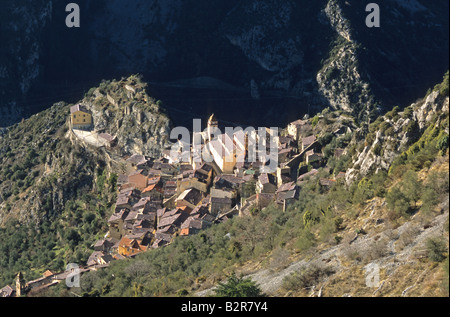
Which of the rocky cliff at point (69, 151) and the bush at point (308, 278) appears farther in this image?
the rocky cliff at point (69, 151)

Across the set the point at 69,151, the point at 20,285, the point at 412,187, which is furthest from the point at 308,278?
the point at 69,151

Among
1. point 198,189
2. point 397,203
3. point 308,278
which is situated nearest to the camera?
point 308,278

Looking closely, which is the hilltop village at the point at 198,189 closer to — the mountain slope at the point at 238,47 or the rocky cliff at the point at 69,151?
the rocky cliff at the point at 69,151

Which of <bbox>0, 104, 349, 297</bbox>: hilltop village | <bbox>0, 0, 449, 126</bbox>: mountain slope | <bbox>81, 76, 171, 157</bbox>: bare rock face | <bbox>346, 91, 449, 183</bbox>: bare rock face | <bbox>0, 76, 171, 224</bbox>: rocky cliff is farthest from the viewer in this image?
<bbox>0, 0, 449, 126</bbox>: mountain slope

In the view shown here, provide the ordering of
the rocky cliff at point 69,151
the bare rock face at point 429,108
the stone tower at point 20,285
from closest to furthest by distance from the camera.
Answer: the bare rock face at point 429,108, the stone tower at point 20,285, the rocky cliff at point 69,151

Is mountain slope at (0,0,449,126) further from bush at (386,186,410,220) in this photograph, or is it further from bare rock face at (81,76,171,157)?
bush at (386,186,410,220)

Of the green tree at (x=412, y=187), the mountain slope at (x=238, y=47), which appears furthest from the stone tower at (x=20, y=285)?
the mountain slope at (x=238, y=47)

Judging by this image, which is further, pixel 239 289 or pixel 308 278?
pixel 239 289

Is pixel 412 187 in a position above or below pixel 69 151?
above

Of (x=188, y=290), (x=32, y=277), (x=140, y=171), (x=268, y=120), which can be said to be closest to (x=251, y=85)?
(x=268, y=120)

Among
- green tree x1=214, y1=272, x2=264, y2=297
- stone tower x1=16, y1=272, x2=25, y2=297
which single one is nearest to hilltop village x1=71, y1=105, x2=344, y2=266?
stone tower x1=16, y1=272, x2=25, y2=297

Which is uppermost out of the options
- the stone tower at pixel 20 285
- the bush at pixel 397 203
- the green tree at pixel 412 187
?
the green tree at pixel 412 187

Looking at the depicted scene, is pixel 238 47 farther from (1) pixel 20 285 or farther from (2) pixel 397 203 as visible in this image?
(2) pixel 397 203
